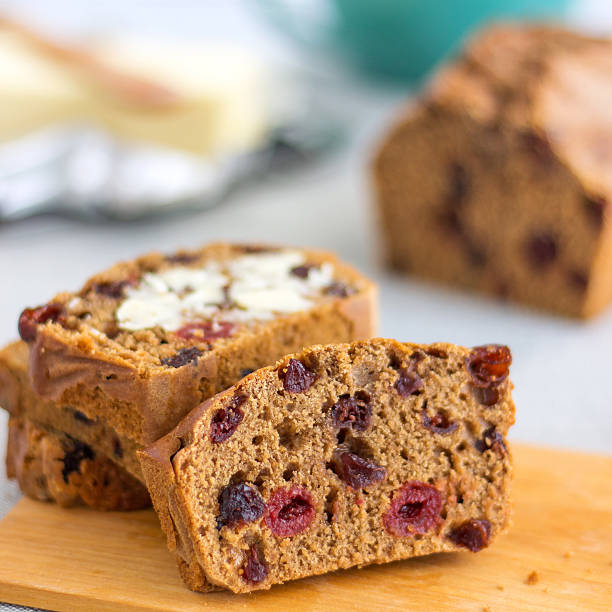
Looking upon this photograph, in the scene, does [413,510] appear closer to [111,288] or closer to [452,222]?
[111,288]

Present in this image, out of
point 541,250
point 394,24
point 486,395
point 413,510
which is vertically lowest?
point 541,250

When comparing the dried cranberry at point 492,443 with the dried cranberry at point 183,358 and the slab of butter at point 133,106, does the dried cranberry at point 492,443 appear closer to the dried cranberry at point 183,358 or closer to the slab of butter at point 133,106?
the dried cranberry at point 183,358

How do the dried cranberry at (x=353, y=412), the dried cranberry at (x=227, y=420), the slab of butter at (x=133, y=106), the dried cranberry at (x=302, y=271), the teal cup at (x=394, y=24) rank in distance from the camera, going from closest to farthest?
the dried cranberry at (x=227, y=420)
the dried cranberry at (x=353, y=412)
the dried cranberry at (x=302, y=271)
the slab of butter at (x=133, y=106)
the teal cup at (x=394, y=24)

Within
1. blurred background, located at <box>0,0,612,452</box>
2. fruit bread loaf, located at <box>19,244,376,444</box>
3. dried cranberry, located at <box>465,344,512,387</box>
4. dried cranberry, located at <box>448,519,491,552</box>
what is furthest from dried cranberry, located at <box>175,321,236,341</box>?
blurred background, located at <box>0,0,612,452</box>

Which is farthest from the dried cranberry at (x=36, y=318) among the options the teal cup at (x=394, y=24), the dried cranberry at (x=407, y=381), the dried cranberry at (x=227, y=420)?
the teal cup at (x=394, y=24)

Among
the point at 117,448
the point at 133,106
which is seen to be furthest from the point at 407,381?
the point at 133,106
